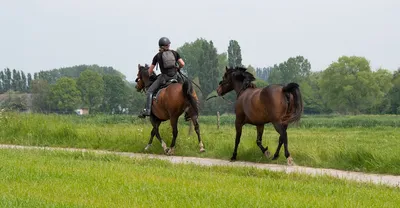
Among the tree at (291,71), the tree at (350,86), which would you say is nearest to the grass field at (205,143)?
the tree at (350,86)

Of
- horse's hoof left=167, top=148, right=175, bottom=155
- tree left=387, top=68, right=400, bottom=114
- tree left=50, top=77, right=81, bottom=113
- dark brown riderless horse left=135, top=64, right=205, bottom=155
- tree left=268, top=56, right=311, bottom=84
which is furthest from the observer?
tree left=268, top=56, right=311, bottom=84

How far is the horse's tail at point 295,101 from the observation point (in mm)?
11375

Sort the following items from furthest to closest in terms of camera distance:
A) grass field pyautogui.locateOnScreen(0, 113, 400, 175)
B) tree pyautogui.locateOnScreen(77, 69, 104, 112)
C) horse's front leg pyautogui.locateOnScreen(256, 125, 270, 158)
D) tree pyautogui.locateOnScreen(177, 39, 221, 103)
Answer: tree pyautogui.locateOnScreen(77, 69, 104, 112) < tree pyautogui.locateOnScreen(177, 39, 221, 103) < horse's front leg pyautogui.locateOnScreen(256, 125, 270, 158) < grass field pyautogui.locateOnScreen(0, 113, 400, 175)

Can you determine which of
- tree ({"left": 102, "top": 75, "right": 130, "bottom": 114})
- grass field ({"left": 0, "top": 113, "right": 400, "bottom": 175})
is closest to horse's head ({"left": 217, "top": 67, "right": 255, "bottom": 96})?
grass field ({"left": 0, "top": 113, "right": 400, "bottom": 175})

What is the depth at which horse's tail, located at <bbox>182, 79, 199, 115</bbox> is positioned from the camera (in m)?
13.5

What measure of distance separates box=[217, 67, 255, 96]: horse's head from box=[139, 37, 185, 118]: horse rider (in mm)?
1288

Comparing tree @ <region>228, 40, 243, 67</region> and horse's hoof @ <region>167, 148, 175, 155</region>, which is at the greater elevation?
tree @ <region>228, 40, 243, 67</region>

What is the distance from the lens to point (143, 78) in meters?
15.8

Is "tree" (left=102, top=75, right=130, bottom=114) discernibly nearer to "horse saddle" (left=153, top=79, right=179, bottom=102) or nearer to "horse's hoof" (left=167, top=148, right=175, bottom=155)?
"horse saddle" (left=153, top=79, right=179, bottom=102)

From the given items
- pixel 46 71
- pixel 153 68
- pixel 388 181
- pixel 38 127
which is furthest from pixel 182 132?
pixel 46 71

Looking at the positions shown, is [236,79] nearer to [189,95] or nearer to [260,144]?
[189,95]

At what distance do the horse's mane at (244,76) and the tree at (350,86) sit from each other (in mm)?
73701

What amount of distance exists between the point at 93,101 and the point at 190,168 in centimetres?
8583

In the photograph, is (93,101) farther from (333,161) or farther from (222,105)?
(333,161)
